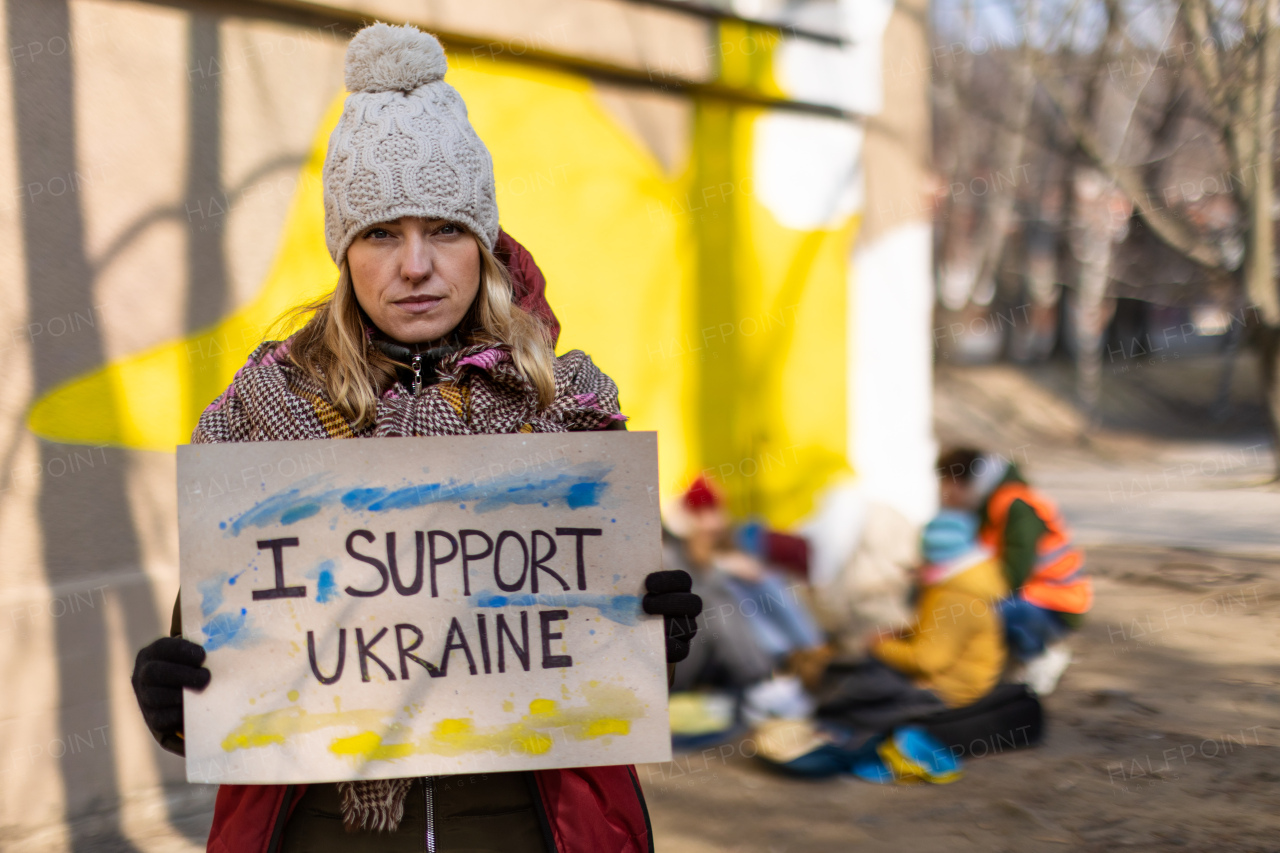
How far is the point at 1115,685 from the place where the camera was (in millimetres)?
5480

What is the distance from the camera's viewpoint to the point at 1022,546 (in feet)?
17.6

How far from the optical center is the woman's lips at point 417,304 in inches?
60.7

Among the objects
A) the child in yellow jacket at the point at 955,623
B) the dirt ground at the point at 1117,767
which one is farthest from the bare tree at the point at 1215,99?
the child in yellow jacket at the point at 955,623

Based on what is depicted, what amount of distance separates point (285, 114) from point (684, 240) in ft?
8.10

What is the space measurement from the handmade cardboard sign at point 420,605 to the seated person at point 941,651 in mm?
3290

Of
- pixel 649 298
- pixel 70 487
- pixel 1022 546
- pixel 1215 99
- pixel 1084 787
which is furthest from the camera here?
pixel 1215 99

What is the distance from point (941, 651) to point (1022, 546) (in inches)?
41.0

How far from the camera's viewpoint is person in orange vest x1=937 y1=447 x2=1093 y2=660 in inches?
212

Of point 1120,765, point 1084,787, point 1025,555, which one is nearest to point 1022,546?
point 1025,555

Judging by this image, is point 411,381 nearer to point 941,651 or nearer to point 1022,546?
point 941,651

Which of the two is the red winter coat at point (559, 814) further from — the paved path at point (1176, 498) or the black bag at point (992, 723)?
the paved path at point (1176, 498)

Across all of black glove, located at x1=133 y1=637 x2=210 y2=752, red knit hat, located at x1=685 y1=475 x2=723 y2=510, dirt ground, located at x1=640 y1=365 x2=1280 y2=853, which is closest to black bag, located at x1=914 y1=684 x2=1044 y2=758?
dirt ground, located at x1=640 y1=365 x2=1280 y2=853

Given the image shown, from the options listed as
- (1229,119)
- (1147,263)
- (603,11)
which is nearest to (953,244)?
(1147,263)

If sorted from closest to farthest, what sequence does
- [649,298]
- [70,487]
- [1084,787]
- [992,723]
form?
A: [70,487] → [1084,787] → [992,723] → [649,298]
